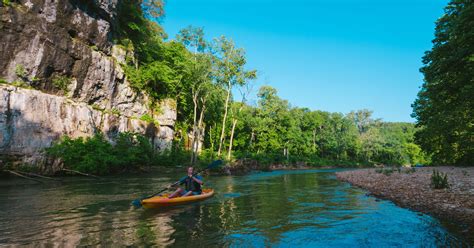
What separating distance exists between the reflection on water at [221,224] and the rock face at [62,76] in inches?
380

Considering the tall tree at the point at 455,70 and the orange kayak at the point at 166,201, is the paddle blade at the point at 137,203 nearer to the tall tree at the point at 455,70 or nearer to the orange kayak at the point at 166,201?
the orange kayak at the point at 166,201

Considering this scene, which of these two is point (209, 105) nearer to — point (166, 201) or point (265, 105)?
point (265, 105)

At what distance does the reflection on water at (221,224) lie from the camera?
6059 millimetres

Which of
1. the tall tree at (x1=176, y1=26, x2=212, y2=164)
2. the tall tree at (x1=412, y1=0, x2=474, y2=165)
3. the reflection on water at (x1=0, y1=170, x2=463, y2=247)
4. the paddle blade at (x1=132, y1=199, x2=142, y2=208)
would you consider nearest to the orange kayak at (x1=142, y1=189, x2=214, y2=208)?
the reflection on water at (x1=0, y1=170, x2=463, y2=247)

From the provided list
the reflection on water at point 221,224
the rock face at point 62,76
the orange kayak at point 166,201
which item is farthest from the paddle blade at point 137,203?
the rock face at point 62,76

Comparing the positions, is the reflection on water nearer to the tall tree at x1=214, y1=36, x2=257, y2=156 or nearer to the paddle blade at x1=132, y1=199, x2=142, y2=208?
the paddle blade at x1=132, y1=199, x2=142, y2=208

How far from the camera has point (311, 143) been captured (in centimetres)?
6812

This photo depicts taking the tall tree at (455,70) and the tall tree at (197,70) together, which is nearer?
the tall tree at (455,70)

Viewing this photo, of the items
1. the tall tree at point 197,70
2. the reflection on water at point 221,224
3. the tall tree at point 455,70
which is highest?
the tall tree at point 197,70

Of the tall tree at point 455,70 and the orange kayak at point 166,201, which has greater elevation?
the tall tree at point 455,70

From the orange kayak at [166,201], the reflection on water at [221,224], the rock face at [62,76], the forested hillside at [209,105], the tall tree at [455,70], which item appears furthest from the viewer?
the forested hillside at [209,105]

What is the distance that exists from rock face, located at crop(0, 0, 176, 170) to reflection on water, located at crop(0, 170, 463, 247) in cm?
966

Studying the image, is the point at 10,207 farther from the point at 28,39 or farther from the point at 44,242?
the point at 28,39

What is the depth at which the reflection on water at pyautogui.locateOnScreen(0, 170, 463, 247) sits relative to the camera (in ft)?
19.9
